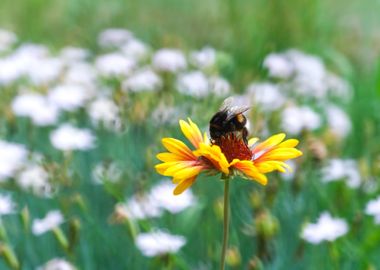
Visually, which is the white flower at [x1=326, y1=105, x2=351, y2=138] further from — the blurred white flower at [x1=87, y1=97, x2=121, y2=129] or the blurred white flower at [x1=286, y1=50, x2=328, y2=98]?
the blurred white flower at [x1=87, y1=97, x2=121, y2=129]

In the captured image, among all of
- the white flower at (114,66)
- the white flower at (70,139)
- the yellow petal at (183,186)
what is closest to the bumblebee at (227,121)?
the yellow petal at (183,186)

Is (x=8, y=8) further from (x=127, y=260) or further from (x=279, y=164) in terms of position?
(x=279, y=164)

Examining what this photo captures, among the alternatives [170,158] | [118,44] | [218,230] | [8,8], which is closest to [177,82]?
[118,44]

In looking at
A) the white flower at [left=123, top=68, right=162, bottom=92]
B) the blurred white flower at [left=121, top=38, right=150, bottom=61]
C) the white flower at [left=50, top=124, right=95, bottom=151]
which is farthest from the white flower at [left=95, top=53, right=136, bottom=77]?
the white flower at [left=50, top=124, right=95, bottom=151]

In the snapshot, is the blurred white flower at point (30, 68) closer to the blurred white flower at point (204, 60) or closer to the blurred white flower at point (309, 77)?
the blurred white flower at point (204, 60)

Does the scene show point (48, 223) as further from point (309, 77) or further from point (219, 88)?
point (309, 77)

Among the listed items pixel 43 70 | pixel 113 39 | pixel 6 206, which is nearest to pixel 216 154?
pixel 6 206
